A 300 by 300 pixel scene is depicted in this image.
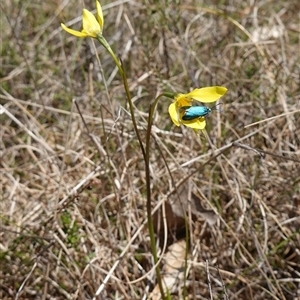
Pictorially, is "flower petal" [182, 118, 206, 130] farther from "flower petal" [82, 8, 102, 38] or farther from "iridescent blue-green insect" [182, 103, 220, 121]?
"flower petal" [82, 8, 102, 38]

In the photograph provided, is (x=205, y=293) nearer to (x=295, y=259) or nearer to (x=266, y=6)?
(x=295, y=259)

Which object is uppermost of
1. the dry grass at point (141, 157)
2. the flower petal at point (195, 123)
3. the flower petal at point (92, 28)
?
the flower petal at point (92, 28)

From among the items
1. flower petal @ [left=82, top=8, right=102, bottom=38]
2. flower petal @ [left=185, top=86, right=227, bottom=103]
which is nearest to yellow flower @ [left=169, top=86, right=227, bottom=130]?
flower petal @ [left=185, top=86, right=227, bottom=103]

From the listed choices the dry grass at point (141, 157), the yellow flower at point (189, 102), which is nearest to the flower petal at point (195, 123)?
the yellow flower at point (189, 102)

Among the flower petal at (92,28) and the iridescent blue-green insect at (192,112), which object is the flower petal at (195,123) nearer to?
the iridescent blue-green insect at (192,112)

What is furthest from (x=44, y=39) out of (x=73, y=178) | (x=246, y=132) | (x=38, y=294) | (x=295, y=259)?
(x=295, y=259)
